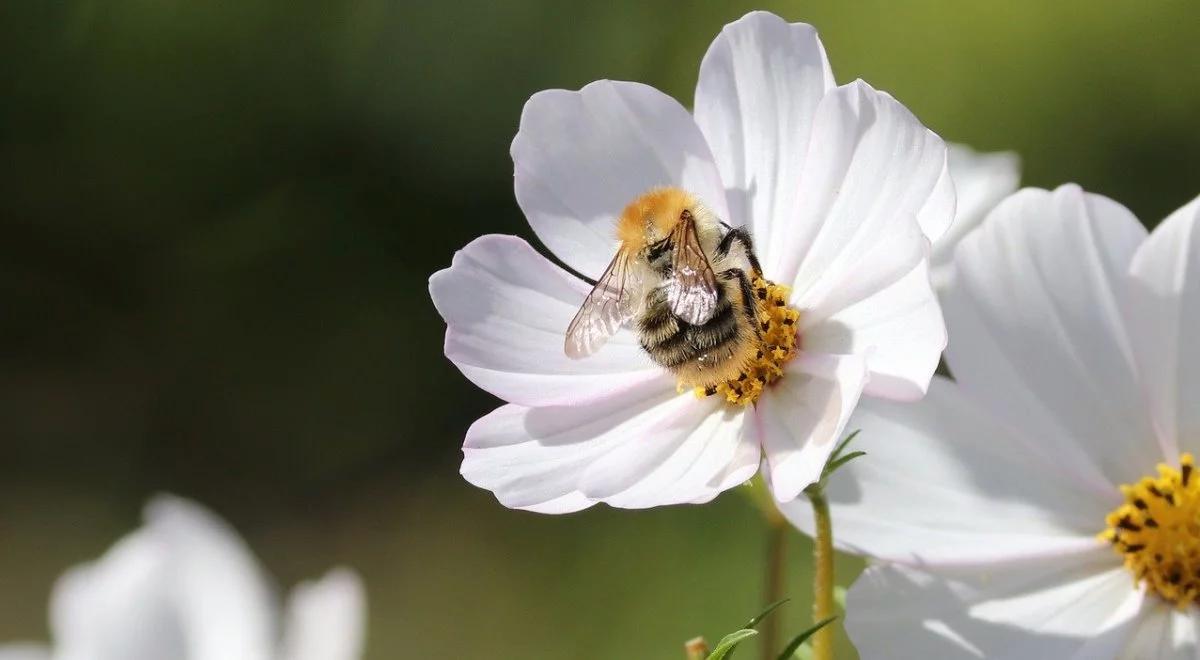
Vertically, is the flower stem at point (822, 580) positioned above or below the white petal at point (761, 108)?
below

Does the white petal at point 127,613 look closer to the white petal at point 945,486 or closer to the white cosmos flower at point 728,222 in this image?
the white cosmos flower at point 728,222

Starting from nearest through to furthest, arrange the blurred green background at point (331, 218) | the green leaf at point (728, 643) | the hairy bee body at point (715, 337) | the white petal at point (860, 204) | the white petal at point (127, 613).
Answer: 1. the green leaf at point (728, 643)
2. the white petal at point (860, 204)
3. the hairy bee body at point (715, 337)
4. the white petal at point (127, 613)
5. the blurred green background at point (331, 218)

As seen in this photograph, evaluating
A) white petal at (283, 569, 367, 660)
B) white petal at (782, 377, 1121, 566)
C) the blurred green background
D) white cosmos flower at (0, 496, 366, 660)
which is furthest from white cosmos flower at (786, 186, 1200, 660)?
the blurred green background

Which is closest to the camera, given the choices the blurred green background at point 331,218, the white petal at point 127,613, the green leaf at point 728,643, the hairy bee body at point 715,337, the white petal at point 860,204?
the green leaf at point 728,643

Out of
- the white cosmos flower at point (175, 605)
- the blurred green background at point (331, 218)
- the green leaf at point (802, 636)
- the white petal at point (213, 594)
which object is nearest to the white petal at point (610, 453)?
the green leaf at point (802, 636)

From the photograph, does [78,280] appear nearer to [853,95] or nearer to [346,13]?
[346,13]

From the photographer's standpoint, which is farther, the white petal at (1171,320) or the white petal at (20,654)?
the white petal at (20,654)

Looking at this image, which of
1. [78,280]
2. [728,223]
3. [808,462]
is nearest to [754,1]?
[78,280]

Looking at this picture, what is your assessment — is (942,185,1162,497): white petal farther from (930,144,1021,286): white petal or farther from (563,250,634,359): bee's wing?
(930,144,1021,286): white petal
